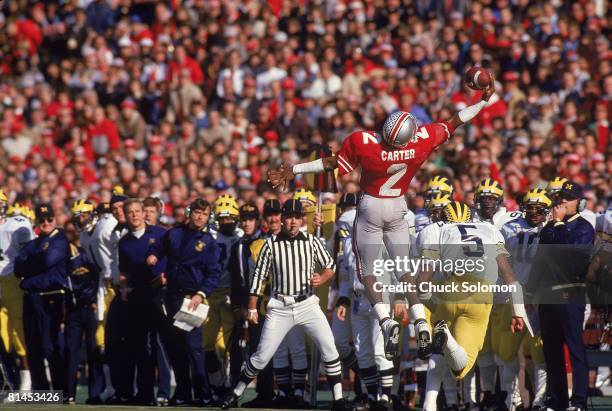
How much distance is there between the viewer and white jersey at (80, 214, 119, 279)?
15.6 metres

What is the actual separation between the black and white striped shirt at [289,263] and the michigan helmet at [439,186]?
4.34 ft

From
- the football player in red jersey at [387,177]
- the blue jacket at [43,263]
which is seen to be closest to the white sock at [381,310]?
the football player in red jersey at [387,177]

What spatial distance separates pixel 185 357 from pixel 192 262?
975mm

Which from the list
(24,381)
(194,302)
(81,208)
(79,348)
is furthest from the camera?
(24,381)

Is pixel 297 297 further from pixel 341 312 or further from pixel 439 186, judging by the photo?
pixel 439 186

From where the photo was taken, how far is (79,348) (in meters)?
15.3

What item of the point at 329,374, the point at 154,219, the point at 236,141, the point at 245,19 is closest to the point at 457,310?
the point at 329,374

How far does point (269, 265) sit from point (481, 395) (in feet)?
9.73

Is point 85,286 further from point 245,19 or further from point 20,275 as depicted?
point 245,19

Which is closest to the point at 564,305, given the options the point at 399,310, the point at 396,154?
the point at 399,310

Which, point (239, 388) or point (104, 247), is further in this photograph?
point (104, 247)

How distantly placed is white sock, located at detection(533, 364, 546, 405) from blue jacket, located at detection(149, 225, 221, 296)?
3.29 metres

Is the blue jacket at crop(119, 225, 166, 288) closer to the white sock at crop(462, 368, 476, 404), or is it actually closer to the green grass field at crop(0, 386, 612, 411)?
the green grass field at crop(0, 386, 612, 411)

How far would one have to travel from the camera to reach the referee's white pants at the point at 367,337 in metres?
14.2
